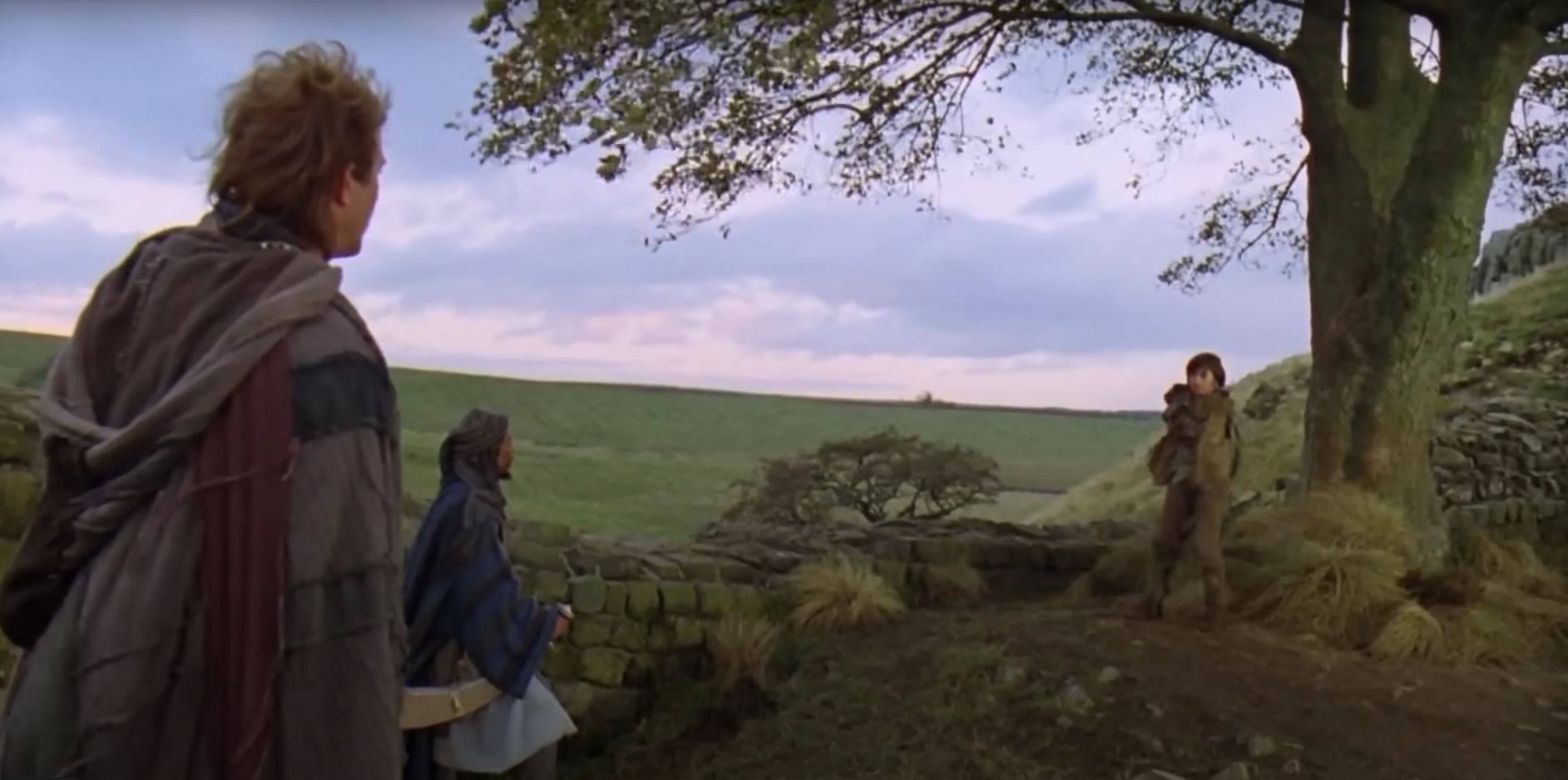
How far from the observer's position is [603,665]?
8.21m

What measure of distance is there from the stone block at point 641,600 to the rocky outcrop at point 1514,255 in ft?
61.9

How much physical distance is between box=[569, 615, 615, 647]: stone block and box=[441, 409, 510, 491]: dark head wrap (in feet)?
9.39

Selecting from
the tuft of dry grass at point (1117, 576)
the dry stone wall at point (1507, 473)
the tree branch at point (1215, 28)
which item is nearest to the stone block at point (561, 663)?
the tuft of dry grass at point (1117, 576)

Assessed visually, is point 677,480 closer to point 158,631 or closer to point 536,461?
point 536,461

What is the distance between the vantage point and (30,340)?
10547mm

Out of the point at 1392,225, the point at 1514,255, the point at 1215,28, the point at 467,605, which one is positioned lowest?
the point at 467,605

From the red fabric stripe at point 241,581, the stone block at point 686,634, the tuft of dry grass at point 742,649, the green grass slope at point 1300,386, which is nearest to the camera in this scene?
the red fabric stripe at point 241,581

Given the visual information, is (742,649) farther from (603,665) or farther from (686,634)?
(603,665)

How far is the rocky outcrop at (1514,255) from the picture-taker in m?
24.7

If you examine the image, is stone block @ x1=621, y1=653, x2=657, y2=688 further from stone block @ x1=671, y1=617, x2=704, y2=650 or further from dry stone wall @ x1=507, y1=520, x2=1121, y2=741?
stone block @ x1=671, y1=617, x2=704, y2=650

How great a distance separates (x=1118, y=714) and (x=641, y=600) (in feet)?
8.44

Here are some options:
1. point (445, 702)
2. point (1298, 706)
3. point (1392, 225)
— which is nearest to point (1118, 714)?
point (1298, 706)

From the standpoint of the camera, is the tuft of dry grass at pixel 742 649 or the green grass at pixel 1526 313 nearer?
the tuft of dry grass at pixel 742 649

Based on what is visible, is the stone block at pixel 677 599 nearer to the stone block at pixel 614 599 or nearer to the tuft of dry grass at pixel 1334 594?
the stone block at pixel 614 599
